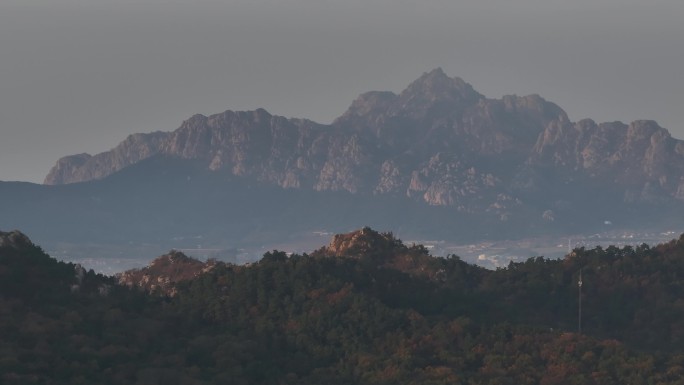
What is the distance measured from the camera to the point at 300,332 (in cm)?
7488

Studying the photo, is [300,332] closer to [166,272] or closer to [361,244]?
[361,244]

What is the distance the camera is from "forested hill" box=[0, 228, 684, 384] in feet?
223

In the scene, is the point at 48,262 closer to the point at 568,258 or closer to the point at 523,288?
the point at 523,288

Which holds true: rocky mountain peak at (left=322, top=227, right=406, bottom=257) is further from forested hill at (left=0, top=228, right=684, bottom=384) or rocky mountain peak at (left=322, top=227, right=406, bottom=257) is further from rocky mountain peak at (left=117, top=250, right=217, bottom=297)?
forested hill at (left=0, top=228, right=684, bottom=384)

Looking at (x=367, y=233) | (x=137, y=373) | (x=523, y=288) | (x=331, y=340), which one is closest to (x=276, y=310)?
(x=331, y=340)

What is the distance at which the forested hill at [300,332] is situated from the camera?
223ft

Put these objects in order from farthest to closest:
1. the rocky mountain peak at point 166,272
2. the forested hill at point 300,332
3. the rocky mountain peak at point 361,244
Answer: the rocky mountain peak at point 361,244
the rocky mountain peak at point 166,272
the forested hill at point 300,332

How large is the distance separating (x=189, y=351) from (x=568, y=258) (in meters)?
37.8

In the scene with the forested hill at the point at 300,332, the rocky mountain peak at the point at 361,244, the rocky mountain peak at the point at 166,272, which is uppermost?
the rocky mountain peak at the point at 361,244

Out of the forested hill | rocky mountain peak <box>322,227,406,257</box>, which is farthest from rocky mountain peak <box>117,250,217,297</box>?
the forested hill

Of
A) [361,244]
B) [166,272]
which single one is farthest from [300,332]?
[166,272]

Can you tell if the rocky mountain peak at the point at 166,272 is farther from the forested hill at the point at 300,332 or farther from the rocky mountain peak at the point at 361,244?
the forested hill at the point at 300,332

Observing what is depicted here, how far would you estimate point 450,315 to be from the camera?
273ft

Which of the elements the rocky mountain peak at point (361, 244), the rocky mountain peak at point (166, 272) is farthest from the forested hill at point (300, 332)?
the rocky mountain peak at point (166, 272)
